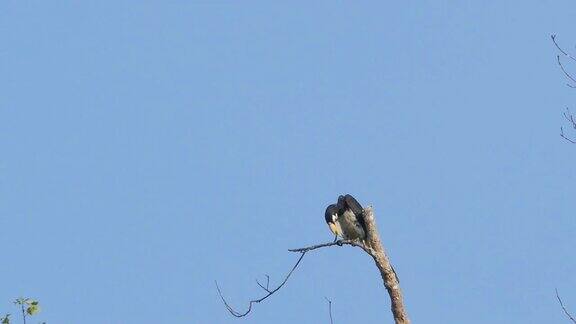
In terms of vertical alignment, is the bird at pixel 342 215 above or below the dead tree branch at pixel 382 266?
above

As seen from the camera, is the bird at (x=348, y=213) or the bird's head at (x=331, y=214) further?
the bird's head at (x=331, y=214)

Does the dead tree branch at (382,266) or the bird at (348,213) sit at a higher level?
the bird at (348,213)

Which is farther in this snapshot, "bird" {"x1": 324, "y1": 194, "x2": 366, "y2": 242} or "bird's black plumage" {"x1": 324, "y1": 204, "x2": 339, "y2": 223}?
"bird's black plumage" {"x1": 324, "y1": 204, "x2": 339, "y2": 223}

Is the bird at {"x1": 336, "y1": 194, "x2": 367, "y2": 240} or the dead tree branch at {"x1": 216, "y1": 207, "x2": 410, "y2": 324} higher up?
the bird at {"x1": 336, "y1": 194, "x2": 367, "y2": 240}

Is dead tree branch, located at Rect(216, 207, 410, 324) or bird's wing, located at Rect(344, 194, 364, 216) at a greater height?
bird's wing, located at Rect(344, 194, 364, 216)

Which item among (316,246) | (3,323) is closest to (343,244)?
(316,246)

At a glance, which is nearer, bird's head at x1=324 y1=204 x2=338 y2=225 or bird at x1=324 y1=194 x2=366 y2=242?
bird at x1=324 y1=194 x2=366 y2=242

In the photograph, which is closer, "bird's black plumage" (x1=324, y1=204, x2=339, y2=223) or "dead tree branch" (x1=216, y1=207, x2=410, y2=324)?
"dead tree branch" (x1=216, y1=207, x2=410, y2=324)

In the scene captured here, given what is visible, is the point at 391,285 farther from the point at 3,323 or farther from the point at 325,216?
the point at 325,216

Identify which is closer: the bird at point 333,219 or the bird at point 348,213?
the bird at point 348,213

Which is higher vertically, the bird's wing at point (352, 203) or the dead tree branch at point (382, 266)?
the bird's wing at point (352, 203)

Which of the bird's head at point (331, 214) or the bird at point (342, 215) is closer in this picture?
the bird at point (342, 215)

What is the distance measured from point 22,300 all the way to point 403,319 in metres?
2.73

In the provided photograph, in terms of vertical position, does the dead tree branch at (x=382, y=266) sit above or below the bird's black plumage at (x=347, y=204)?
below
